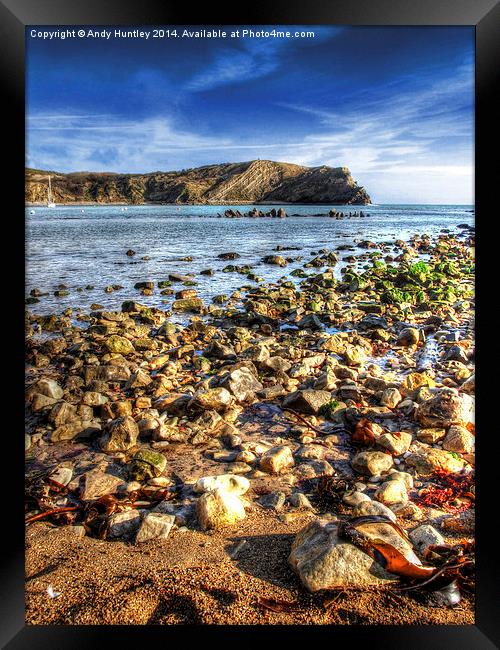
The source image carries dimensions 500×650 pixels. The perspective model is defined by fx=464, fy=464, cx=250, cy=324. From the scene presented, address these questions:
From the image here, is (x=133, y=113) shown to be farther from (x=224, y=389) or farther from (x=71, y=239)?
(x=71, y=239)

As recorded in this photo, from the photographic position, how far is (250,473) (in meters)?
3.34

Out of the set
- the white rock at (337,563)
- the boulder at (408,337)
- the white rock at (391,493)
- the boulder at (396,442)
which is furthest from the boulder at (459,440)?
the boulder at (408,337)

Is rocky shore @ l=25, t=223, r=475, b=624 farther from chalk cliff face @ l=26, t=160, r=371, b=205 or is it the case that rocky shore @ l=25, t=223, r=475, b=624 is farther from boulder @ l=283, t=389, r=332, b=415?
chalk cliff face @ l=26, t=160, r=371, b=205

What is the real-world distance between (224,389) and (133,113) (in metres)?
3.46

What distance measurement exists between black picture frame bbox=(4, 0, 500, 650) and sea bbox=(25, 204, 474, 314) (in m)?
0.62

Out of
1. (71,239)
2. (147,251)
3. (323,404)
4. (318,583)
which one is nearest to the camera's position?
(318,583)

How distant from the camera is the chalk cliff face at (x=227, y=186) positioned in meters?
8.93

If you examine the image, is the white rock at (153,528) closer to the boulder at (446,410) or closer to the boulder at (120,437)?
the boulder at (120,437)

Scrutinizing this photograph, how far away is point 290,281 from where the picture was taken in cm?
957

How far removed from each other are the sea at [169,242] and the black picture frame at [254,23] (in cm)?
62

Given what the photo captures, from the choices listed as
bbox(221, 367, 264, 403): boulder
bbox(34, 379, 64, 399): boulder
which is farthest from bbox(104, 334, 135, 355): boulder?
bbox(221, 367, 264, 403): boulder
